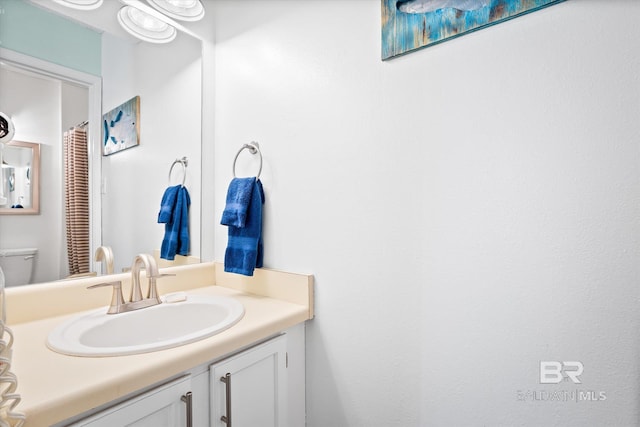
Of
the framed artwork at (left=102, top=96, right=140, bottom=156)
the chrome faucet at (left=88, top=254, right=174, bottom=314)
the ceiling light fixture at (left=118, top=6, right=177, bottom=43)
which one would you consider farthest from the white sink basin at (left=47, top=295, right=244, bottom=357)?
the ceiling light fixture at (left=118, top=6, right=177, bottom=43)

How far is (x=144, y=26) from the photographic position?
1.36m

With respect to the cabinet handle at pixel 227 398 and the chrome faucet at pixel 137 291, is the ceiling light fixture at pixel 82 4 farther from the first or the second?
the cabinet handle at pixel 227 398

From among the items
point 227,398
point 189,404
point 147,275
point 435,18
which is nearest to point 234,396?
point 227,398

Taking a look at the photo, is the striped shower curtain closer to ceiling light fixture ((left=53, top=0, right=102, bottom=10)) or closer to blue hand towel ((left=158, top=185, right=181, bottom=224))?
blue hand towel ((left=158, top=185, right=181, bottom=224))

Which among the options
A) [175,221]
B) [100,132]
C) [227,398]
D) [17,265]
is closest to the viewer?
[227,398]

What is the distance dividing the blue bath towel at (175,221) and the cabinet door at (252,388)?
715mm

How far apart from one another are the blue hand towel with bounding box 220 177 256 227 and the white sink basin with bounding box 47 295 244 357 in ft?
1.02

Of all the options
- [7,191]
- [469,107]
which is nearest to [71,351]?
[7,191]

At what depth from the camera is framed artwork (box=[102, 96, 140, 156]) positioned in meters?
1.24

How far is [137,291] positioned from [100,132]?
640 mm

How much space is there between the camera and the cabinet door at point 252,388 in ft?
2.92

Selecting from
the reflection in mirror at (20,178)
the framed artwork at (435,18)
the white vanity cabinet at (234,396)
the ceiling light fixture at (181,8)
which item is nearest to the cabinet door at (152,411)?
the white vanity cabinet at (234,396)

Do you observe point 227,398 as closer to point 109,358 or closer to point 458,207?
point 109,358

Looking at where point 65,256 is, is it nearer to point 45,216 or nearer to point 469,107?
point 45,216
